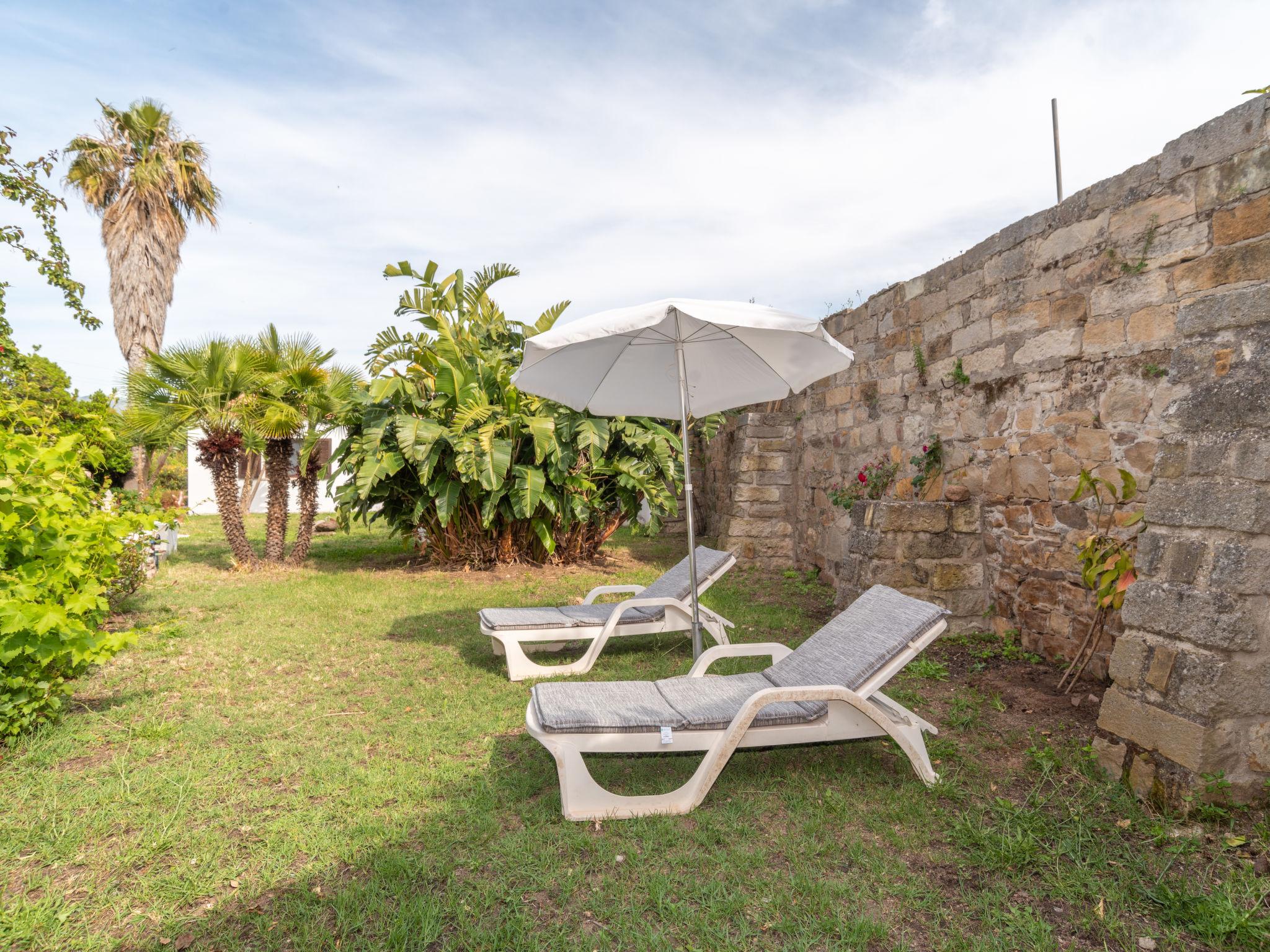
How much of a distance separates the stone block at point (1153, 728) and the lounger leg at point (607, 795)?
1647 mm

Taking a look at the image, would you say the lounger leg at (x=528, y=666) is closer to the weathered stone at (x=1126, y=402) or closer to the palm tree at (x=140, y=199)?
the weathered stone at (x=1126, y=402)

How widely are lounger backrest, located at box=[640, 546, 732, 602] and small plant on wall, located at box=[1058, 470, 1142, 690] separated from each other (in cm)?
251

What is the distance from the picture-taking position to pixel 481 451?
9383 millimetres

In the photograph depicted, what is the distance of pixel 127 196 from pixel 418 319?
12575 mm

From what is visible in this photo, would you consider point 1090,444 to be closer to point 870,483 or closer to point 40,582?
point 870,483

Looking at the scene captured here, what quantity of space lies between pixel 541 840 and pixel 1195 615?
2.72 m

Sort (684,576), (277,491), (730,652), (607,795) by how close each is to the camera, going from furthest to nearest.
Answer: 1. (277,491)
2. (684,576)
3. (730,652)
4. (607,795)

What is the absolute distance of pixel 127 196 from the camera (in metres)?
18.1

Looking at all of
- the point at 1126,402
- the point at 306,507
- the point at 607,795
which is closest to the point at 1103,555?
the point at 1126,402

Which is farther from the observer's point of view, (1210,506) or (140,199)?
(140,199)

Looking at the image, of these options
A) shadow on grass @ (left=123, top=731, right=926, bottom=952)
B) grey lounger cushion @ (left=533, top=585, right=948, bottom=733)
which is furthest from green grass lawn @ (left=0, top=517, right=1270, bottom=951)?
grey lounger cushion @ (left=533, top=585, right=948, bottom=733)

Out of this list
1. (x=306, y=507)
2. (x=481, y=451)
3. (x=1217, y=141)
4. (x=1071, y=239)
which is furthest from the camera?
(x=306, y=507)

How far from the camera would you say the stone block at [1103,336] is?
4.73 meters

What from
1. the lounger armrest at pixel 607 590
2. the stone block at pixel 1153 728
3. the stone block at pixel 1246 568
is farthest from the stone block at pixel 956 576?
the stone block at pixel 1246 568
